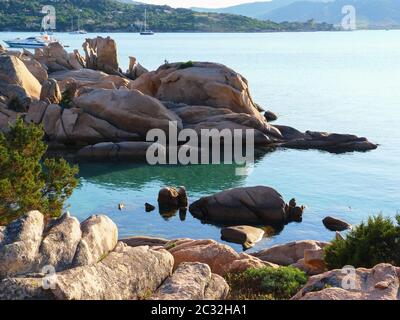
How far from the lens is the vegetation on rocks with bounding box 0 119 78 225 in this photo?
70.9 ft

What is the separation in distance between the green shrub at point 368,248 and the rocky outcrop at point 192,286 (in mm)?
5877

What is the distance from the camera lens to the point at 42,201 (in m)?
22.8

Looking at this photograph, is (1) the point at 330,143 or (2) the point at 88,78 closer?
(1) the point at 330,143

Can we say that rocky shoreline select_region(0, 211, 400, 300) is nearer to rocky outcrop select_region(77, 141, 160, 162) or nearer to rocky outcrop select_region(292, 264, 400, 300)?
rocky outcrop select_region(292, 264, 400, 300)

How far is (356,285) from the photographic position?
1430cm

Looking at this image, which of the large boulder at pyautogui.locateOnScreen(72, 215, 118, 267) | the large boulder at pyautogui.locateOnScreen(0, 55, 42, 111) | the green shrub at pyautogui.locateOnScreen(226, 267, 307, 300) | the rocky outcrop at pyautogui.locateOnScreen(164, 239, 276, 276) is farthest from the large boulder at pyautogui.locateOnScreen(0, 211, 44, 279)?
the large boulder at pyautogui.locateOnScreen(0, 55, 42, 111)

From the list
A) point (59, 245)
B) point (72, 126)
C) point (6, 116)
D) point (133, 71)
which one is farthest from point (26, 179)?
point (133, 71)

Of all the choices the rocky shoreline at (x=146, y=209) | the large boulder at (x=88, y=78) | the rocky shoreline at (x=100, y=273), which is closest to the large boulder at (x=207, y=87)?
the rocky shoreline at (x=146, y=209)

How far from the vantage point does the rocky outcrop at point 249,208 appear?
37.4 metres

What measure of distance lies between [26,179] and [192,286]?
976cm

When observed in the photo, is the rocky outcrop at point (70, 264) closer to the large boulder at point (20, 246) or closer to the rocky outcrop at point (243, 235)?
the large boulder at point (20, 246)

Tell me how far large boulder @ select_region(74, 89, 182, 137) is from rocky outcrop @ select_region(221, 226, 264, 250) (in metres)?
22.9

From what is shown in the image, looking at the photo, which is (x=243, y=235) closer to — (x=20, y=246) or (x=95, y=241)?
(x=95, y=241)

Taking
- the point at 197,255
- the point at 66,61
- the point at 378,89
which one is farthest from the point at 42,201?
the point at 378,89
